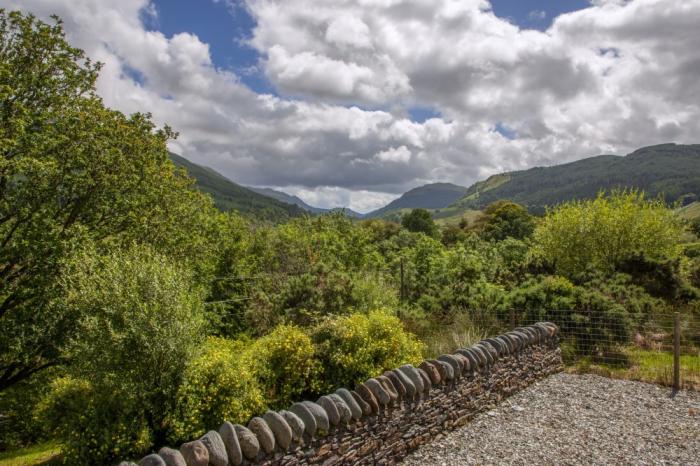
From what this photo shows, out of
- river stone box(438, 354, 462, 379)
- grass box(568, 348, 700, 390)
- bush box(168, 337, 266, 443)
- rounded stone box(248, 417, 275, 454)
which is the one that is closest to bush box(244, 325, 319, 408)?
bush box(168, 337, 266, 443)

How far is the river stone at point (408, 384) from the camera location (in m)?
7.04

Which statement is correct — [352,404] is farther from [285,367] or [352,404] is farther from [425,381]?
[285,367]

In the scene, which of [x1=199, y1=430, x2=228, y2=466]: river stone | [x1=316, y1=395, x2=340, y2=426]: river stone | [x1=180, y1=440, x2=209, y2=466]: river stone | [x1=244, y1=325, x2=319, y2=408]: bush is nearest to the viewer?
[x1=180, y1=440, x2=209, y2=466]: river stone

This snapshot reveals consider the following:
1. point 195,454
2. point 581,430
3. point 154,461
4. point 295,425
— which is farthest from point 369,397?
point 581,430

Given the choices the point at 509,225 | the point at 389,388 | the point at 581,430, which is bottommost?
the point at 581,430

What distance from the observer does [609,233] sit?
60.0 feet

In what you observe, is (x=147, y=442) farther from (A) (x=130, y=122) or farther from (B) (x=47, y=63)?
(A) (x=130, y=122)

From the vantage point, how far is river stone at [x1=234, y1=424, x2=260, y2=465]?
16.3ft

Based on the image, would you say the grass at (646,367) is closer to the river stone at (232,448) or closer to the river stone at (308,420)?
the river stone at (308,420)

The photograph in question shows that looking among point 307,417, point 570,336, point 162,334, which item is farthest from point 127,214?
point 570,336

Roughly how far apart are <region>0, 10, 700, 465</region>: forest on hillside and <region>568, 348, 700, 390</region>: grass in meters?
0.57

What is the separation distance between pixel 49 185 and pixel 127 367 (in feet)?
22.7

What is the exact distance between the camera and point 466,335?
35.8 ft

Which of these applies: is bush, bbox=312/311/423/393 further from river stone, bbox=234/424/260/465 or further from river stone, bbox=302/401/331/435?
river stone, bbox=234/424/260/465
